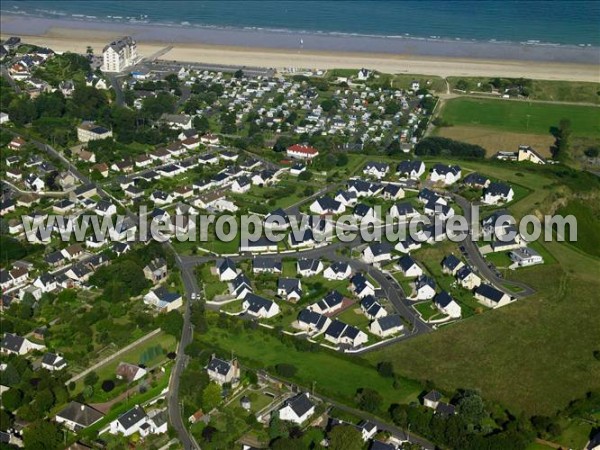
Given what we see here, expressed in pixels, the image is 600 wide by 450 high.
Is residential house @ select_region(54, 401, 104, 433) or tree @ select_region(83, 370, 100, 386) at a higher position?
tree @ select_region(83, 370, 100, 386)

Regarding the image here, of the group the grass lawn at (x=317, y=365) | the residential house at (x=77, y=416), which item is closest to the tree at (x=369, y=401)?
the grass lawn at (x=317, y=365)

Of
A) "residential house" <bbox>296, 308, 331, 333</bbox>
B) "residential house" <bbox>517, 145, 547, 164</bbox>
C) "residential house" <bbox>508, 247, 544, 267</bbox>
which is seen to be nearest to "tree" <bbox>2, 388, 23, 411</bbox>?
"residential house" <bbox>296, 308, 331, 333</bbox>

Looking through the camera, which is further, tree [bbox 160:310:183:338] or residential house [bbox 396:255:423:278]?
residential house [bbox 396:255:423:278]

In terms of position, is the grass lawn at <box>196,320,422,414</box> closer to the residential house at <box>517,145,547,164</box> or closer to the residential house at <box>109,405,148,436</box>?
the residential house at <box>109,405,148,436</box>

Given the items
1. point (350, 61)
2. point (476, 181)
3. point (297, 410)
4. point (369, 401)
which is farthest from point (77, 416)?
point (350, 61)

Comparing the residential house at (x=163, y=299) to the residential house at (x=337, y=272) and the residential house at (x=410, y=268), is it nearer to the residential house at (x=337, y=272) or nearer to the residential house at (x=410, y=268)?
the residential house at (x=337, y=272)

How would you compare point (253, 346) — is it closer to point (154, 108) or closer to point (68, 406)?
point (68, 406)

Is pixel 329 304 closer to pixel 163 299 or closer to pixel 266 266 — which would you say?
pixel 266 266
